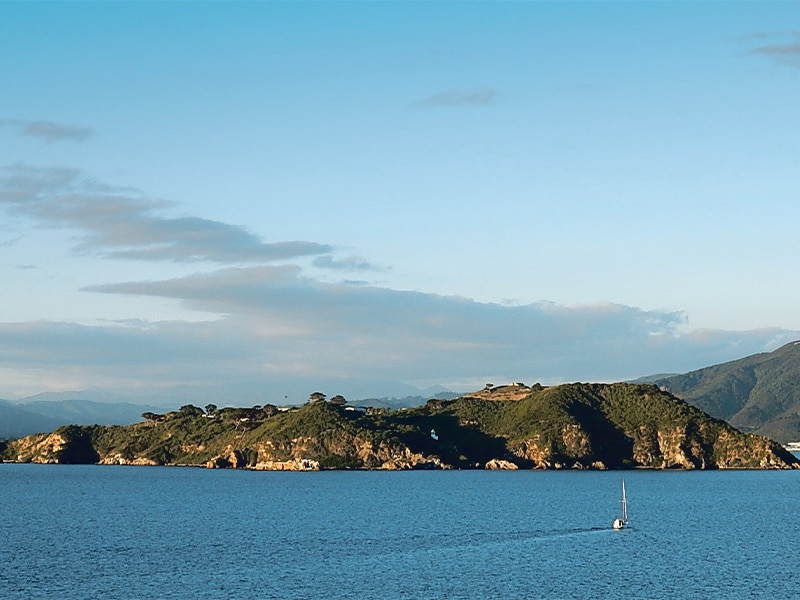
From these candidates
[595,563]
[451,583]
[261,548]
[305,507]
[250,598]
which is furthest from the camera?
[305,507]

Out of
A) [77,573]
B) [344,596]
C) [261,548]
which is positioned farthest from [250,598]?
[261,548]

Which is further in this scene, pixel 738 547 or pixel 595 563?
pixel 738 547

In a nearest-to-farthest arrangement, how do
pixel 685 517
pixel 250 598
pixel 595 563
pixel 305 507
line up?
pixel 250 598 → pixel 595 563 → pixel 685 517 → pixel 305 507

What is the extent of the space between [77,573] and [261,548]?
28427mm

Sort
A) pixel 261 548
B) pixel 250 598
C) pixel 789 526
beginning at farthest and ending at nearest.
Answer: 1. pixel 789 526
2. pixel 261 548
3. pixel 250 598

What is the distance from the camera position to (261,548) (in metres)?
136

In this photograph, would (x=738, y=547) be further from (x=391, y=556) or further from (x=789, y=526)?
(x=391, y=556)

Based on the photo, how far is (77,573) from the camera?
114 meters

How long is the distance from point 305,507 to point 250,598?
331 ft

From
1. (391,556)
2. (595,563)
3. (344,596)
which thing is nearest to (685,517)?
(595,563)

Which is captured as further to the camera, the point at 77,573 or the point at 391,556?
the point at 391,556

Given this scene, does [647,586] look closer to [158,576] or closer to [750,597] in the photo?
[750,597]

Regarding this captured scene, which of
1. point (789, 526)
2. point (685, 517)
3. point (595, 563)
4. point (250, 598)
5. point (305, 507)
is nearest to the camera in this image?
point (250, 598)

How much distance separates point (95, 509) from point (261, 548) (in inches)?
2799
